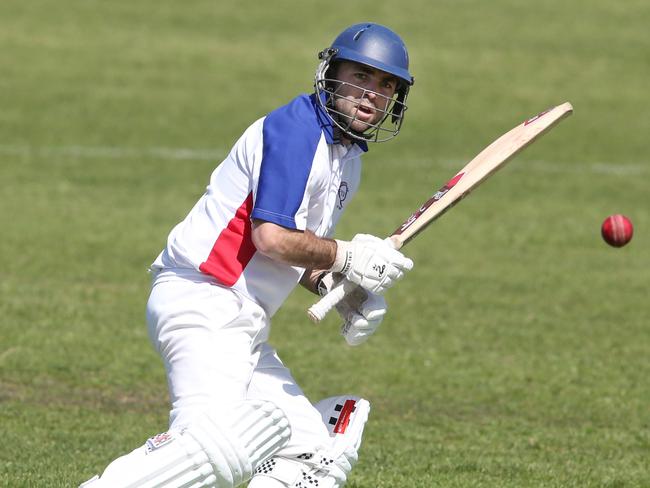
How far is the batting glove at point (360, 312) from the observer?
5043 millimetres

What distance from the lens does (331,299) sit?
16.3 ft

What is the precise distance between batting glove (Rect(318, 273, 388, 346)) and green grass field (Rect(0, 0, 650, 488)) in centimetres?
115

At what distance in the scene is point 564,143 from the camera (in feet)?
57.5

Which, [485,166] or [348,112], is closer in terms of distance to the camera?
[348,112]

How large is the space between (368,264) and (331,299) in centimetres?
23

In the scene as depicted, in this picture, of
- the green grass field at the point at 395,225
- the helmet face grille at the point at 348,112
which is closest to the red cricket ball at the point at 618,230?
the green grass field at the point at 395,225

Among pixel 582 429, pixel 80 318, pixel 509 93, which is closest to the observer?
pixel 582 429

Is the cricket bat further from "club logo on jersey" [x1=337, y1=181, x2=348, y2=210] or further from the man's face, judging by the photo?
the man's face

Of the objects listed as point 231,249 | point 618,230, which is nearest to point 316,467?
point 231,249

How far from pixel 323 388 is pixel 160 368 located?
1.15 meters

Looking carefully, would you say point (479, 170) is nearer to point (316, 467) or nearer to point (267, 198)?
point (267, 198)

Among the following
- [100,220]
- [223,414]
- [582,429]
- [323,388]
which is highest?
[223,414]

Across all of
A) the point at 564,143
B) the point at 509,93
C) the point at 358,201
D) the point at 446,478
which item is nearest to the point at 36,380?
the point at 446,478

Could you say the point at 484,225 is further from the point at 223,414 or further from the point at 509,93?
the point at 223,414
